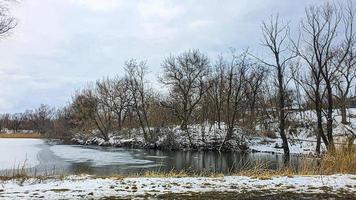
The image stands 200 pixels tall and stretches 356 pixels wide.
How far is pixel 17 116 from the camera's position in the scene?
419ft

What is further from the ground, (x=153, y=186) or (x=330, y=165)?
(x=330, y=165)

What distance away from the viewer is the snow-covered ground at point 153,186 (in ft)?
23.7

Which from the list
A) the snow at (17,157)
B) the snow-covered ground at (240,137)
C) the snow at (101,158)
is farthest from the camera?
the snow-covered ground at (240,137)

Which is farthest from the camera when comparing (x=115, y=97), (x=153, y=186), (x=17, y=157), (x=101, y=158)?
(x=115, y=97)

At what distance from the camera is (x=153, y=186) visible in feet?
26.4

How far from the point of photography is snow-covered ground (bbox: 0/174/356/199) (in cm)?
723

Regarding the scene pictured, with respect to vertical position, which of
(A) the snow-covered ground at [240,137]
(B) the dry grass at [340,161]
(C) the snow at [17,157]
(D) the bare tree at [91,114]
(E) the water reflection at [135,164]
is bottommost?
(E) the water reflection at [135,164]

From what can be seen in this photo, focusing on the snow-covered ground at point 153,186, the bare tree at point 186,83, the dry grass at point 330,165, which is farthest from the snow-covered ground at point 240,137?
the snow-covered ground at point 153,186

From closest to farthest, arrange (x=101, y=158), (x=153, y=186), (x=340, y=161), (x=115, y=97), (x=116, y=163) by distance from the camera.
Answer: (x=153, y=186) → (x=340, y=161) → (x=116, y=163) → (x=101, y=158) → (x=115, y=97)

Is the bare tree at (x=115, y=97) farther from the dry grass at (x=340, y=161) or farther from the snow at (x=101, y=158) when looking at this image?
the dry grass at (x=340, y=161)

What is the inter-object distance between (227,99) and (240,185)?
159ft

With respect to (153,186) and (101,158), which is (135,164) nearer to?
(101,158)

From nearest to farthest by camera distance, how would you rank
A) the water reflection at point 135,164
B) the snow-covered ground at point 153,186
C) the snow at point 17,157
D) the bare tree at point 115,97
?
the snow-covered ground at point 153,186, the water reflection at point 135,164, the snow at point 17,157, the bare tree at point 115,97

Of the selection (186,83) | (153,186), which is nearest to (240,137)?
(186,83)
